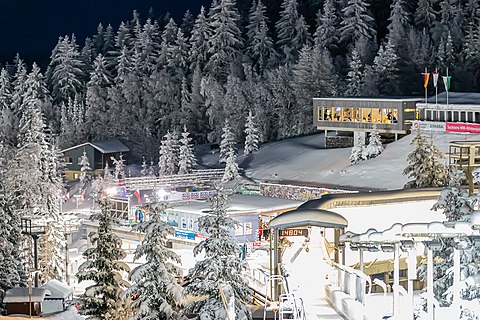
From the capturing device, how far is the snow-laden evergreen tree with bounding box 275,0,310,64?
8762 cm

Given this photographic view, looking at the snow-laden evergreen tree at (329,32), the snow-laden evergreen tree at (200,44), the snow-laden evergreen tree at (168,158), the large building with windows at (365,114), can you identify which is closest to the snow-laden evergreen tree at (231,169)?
the snow-laden evergreen tree at (168,158)

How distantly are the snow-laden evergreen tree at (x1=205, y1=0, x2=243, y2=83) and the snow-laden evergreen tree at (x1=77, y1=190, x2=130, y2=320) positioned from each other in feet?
226

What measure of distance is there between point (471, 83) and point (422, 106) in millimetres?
15081

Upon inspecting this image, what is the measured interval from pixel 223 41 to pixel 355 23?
12.5m

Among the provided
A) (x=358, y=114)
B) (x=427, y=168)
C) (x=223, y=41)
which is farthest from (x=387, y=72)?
(x=427, y=168)

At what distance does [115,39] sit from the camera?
103 metres

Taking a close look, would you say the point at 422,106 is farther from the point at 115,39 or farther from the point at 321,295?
the point at 115,39

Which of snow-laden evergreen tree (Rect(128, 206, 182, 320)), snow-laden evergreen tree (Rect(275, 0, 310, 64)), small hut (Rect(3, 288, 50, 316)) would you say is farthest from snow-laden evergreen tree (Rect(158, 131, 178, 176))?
snow-laden evergreen tree (Rect(128, 206, 182, 320))

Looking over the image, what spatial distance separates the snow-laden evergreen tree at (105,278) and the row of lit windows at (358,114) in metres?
42.5

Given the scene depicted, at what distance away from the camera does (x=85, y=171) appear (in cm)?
6956

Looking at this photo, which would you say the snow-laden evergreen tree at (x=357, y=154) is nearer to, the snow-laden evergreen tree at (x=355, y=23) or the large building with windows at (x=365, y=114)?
the large building with windows at (x=365, y=114)

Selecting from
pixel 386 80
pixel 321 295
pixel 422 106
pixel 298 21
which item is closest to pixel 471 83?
pixel 386 80

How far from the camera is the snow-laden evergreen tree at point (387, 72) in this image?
71500 millimetres

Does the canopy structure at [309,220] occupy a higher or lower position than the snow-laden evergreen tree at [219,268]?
higher
